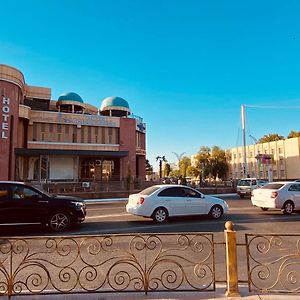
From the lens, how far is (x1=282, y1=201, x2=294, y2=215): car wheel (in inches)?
619

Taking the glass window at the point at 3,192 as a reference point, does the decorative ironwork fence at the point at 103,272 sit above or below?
below

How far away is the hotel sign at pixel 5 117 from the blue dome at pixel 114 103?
57.3 feet

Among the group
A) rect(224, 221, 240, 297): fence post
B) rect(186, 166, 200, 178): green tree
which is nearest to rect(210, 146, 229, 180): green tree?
rect(186, 166, 200, 178): green tree

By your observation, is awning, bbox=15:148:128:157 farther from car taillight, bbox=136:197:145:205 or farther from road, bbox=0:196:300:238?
car taillight, bbox=136:197:145:205

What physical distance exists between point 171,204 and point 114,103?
3737 cm

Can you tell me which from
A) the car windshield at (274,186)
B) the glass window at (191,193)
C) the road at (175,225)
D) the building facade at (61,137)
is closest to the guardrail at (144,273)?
the road at (175,225)

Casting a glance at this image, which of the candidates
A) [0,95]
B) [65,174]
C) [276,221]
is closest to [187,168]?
[65,174]

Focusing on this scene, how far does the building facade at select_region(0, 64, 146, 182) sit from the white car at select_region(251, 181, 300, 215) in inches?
783

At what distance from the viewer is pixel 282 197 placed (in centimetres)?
1566

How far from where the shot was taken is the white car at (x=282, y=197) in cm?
1561

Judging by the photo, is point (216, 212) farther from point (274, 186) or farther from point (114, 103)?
point (114, 103)

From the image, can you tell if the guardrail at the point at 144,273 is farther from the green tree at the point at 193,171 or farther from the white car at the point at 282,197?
the green tree at the point at 193,171

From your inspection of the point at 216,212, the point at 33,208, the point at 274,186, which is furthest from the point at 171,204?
the point at 274,186

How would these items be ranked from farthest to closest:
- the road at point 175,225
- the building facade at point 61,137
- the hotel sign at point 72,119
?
the hotel sign at point 72,119 < the building facade at point 61,137 < the road at point 175,225
